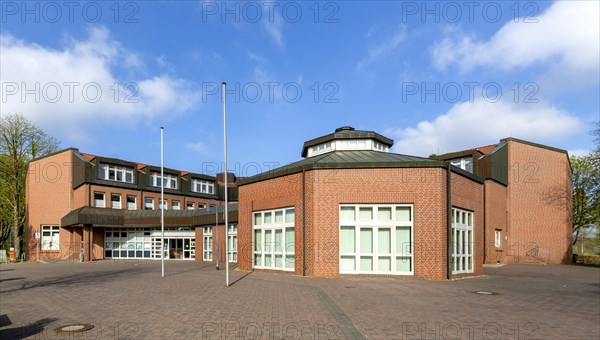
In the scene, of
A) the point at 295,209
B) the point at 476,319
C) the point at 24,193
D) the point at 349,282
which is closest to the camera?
the point at 476,319

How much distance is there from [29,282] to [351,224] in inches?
585

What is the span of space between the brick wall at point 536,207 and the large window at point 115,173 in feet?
121

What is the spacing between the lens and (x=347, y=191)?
1783 cm

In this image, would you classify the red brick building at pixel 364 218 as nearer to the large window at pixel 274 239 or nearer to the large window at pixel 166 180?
the large window at pixel 274 239

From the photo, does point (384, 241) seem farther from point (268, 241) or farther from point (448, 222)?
point (268, 241)

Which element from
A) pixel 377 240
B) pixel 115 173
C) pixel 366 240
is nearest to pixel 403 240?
pixel 377 240

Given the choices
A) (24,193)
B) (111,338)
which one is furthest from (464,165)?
(24,193)

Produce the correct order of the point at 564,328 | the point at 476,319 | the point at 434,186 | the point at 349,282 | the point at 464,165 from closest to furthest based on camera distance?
the point at 564,328 → the point at 476,319 → the point at 349,282 → the point at 434,186 → the point at 464,165

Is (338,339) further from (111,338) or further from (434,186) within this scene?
(434,186)

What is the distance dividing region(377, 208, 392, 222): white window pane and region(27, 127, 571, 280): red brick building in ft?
0.15

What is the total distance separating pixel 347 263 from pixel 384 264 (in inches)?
63.1

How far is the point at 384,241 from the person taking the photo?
17562mm

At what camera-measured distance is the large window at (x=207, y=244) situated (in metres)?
33.9

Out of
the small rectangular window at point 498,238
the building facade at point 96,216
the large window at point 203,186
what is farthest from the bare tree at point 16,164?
the small rectangular window at point 498,238
